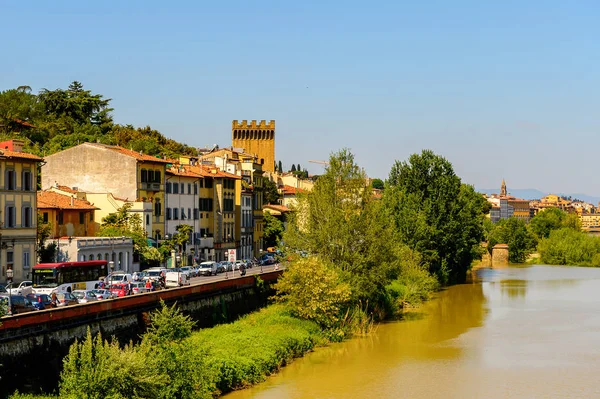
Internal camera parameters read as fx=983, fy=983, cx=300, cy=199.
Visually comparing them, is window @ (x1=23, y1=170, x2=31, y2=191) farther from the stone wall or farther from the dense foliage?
the dense foliage

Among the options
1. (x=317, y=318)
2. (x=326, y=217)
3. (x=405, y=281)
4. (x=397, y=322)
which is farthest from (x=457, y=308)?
(x=317, y=318)

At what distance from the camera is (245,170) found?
8888 centimetres

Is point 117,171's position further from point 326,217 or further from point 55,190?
point 326,217

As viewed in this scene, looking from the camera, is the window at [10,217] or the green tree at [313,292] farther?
the window at [10,217]

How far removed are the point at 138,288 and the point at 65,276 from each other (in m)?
3.36

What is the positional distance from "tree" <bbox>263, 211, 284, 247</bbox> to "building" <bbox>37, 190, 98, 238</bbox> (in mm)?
33569

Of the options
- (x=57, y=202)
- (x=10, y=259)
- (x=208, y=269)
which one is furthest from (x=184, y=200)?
(x=10, y=259)

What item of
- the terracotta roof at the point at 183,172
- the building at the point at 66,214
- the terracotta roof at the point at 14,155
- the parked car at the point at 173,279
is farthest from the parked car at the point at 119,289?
the terracotta roof at the point at 183,172

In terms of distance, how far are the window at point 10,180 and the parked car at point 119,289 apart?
8.35 meters

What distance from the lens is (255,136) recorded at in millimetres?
160000

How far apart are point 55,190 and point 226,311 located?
858 inches

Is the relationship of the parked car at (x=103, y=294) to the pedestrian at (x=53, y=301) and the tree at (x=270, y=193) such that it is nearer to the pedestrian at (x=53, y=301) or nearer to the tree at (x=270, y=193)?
the pedestrian at (x=53, y=301)

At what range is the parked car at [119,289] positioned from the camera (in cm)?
4041

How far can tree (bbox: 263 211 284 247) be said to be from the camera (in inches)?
3706
